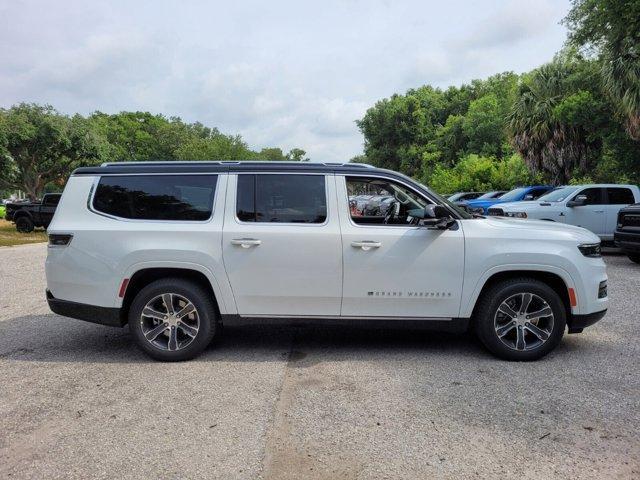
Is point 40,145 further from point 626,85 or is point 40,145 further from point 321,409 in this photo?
point 321,409

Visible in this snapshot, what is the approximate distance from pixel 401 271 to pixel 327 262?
2.30 feet

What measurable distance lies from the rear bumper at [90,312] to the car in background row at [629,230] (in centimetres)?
958

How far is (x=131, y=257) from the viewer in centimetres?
468

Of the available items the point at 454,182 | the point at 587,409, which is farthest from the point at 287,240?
the point at 454,182

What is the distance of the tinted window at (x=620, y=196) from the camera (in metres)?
12.3

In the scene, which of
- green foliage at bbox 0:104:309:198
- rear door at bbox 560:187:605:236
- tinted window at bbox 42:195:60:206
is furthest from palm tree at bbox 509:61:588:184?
green foliage at bbox 0:104:309:198

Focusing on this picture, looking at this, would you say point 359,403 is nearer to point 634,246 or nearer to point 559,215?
point 634,246

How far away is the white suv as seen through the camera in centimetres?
466

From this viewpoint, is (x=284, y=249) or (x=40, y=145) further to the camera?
(x=40, y=145)

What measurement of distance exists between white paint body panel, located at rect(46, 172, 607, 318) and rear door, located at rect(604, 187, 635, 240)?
8589mm

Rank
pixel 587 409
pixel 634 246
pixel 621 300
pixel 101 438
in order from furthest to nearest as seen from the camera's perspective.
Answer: pixel 634 246 → pixel 621 300 → pixel 587 409 → pixel 101 438

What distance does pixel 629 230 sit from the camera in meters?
9.98

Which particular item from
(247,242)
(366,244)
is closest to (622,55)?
(366,244)

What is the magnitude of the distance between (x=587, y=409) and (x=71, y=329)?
5.55 m
